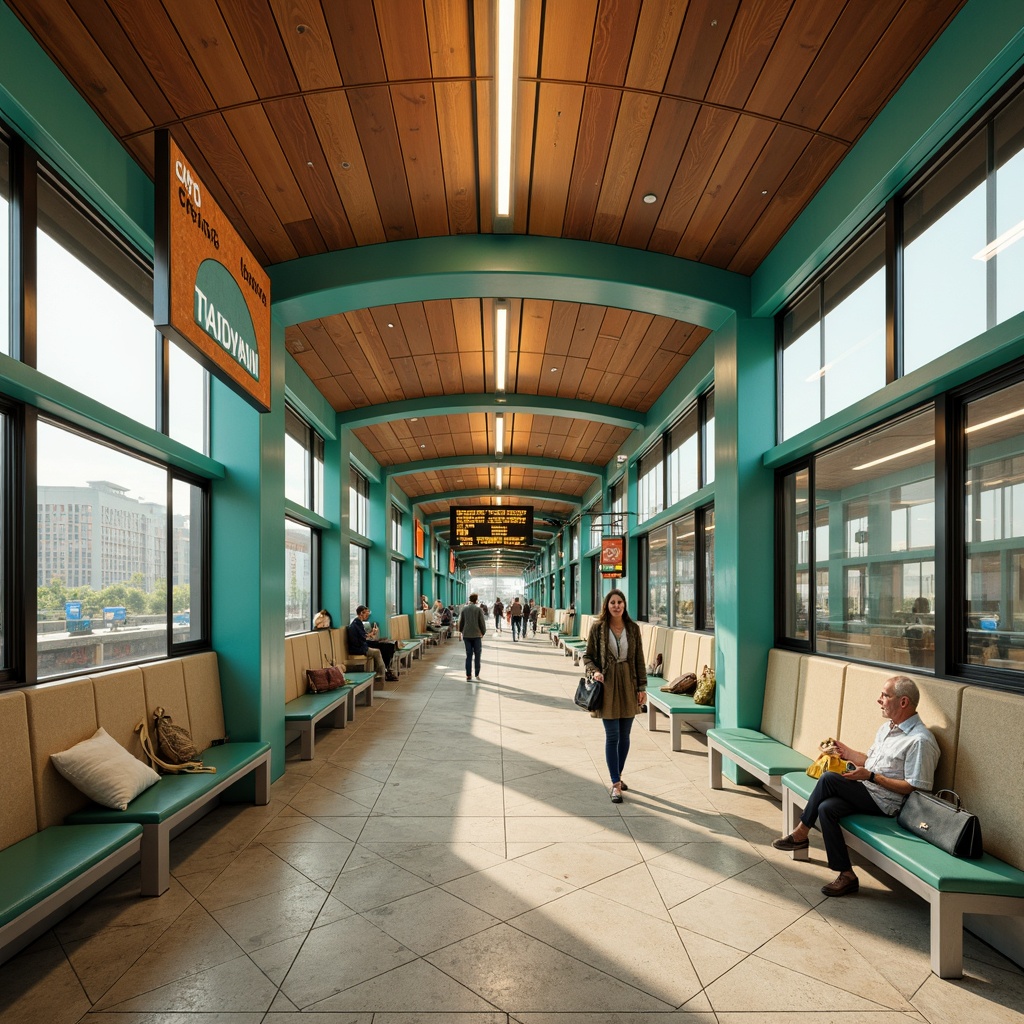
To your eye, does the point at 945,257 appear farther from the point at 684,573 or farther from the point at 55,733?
the point at 684,573

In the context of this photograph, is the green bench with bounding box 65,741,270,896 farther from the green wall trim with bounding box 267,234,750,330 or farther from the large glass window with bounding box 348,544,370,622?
the large glass window with bounding box 348,544,370,622

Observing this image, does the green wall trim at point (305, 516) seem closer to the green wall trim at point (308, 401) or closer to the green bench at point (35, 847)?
the green wall trim at point (308, 401)

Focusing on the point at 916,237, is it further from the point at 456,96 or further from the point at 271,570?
the point at 271,570

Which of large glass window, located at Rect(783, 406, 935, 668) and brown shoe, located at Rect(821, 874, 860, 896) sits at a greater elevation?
large glass window, located at Rect(783, 406, 935, 668)

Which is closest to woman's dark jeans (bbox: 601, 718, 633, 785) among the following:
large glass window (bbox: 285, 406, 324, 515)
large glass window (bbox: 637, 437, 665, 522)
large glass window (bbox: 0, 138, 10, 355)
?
large glass window (bbox: 0, 138, 10, 355)

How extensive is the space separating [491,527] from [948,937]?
13621 millimetres

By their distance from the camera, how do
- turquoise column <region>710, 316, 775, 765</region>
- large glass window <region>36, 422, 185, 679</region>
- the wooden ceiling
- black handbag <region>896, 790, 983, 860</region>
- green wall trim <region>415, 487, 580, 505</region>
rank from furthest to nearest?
green wall trim <region>415, 487, 580, 505</region>
turquoise column <region>710, 316, 775, 765</region>
large glass window <region>36, 422, 185, 679</region>
the wooden ceiling
black handbag <region>896, 790, 983, 860</region>

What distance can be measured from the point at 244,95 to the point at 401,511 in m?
14.8

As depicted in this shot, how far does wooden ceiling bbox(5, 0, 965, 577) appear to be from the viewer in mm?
3404

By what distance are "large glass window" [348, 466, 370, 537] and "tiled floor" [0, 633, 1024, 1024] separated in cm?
755

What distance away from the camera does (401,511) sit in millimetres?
18453

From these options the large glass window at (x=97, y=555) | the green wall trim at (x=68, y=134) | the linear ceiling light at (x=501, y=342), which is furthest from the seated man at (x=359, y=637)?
the green wall trim at (x=68, y=134)

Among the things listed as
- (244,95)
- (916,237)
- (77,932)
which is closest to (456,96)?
(244,95)

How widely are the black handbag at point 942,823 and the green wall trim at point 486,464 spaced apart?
10.9m
